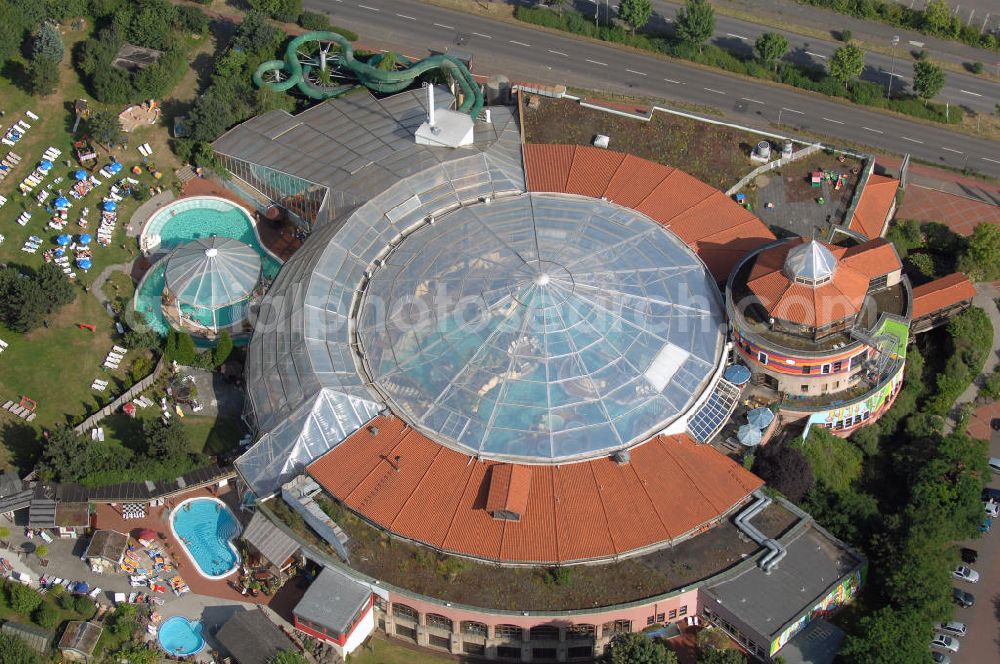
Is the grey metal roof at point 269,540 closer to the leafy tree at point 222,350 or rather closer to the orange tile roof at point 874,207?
the leafy tree at point 222,350

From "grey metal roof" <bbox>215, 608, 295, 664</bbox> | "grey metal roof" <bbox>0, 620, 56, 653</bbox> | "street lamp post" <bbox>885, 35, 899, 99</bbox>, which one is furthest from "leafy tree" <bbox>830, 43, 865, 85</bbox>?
"grey metal roof" <bbox>0, 620, 56, 653</bbox>

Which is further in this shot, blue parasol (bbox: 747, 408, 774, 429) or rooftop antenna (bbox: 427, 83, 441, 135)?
rooftop antenna (bbox: 427, 83, 441, 135)

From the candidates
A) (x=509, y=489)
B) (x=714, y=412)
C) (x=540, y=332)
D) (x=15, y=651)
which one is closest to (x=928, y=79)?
(x=714, y=412)

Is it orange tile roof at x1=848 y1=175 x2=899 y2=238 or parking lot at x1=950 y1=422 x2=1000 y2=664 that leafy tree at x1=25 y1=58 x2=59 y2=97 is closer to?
orange tile roof at x1=848 y1=175 x2=899 y2=238

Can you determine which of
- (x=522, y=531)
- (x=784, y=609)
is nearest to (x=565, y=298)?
(x=522, y=531)

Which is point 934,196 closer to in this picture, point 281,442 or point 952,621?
point 952,621

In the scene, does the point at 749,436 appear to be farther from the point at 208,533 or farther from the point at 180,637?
the point at 180,637
